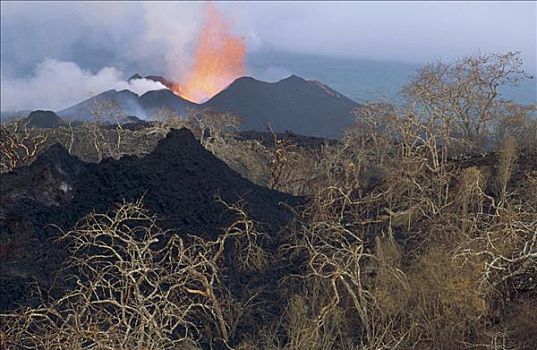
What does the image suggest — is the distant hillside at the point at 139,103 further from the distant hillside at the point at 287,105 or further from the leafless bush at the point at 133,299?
the leafless bush at the point at 133,299

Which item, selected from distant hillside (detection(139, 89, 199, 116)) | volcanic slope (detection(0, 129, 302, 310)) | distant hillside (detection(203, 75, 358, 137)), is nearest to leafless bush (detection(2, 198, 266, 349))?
volcanic slope (detection(0, 129, 302, 310))

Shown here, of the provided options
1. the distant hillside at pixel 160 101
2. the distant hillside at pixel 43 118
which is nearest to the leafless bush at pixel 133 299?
the distant hillside at pixel 43 118

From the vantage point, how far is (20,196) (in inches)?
743

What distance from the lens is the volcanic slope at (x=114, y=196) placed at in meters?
15.9

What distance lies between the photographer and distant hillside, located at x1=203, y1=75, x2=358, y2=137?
274 ft

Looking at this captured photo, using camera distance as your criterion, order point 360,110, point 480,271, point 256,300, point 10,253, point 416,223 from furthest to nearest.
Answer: point 360,110, point 416,223, point 10,253, point 256,300, point 480,271

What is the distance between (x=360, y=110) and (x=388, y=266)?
18.9m

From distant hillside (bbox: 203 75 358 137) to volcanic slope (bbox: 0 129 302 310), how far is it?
59206mm

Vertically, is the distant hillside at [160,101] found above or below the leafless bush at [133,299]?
below

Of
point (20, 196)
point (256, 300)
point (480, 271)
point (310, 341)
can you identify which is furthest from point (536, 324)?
point (20, 196)

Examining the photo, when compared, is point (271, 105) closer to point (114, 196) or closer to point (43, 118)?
point (43, 118)

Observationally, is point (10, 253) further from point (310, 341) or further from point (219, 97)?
point (219, 97)

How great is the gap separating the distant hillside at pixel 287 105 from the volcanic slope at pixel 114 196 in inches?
2331

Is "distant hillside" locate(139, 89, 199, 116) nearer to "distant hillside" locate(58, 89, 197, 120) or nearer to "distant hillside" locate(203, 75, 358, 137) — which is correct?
"distant hillside" locate(58, 89, 197, 120)
